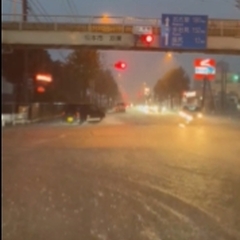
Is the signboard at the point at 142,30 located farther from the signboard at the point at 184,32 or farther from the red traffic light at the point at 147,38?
the signboard at the point at 184,32

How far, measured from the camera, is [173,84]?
116m

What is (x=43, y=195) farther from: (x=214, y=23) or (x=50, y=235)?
(x=214, y=23)

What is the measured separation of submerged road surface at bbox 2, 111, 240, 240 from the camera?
1005 cm

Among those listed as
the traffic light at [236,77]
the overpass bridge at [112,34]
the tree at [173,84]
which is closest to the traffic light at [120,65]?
the overpass bridge at [112,34]

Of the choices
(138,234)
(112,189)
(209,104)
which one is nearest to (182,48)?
(112,189)

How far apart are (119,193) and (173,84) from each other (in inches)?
4037

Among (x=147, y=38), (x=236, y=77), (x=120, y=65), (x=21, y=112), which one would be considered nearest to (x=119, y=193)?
(x=21, y=112)

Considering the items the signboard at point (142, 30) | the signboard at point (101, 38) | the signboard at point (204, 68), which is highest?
the signboard at point (142, 30)

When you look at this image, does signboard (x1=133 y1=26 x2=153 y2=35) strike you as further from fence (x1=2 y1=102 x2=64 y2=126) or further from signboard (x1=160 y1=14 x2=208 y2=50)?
fence (x1=2 y1=102 x2=64 y2=126)

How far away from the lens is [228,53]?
4522 centimetres

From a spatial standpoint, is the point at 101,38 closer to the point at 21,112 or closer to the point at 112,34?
the point at 112,34

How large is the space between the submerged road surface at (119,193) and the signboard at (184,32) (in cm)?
1413

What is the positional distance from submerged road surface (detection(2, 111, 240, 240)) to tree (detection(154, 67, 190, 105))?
85.6 meters

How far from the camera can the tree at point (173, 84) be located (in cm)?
11350
